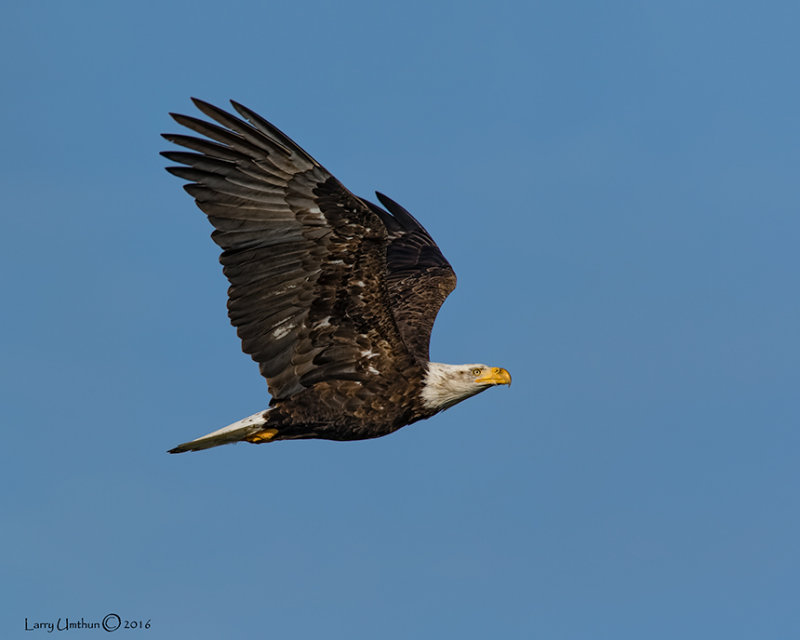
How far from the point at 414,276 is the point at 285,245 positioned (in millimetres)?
4705

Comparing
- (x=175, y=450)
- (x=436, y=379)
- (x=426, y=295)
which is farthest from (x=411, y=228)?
(x=175, y=450)

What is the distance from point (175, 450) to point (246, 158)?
3095mm

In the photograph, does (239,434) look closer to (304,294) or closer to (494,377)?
(304,294)

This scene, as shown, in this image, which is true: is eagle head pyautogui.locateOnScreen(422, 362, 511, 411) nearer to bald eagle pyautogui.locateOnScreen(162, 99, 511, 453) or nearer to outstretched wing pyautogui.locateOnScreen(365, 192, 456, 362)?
bald eagle pyautogui.locateOnScreen(162, 99, 511, 453)

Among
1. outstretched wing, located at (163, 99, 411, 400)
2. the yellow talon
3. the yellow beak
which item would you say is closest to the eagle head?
the yellow beak

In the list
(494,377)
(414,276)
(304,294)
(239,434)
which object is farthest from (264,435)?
(414,276)

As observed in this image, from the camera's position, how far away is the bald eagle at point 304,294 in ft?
39.7

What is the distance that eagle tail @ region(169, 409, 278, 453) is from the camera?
1283 cm

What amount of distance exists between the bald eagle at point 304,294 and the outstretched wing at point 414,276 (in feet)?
5.50

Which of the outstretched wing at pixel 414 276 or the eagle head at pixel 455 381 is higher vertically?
the outstretched wing at pixel 414 276

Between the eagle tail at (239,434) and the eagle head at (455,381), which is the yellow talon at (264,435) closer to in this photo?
the eagle tail at (239,434)

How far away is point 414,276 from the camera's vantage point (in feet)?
55.2

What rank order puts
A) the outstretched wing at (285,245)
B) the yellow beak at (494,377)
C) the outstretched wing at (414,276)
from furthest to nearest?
the outstretched wing at (414,276) < the yellow beak at (494,377) < the outstretched wing at (285,245)

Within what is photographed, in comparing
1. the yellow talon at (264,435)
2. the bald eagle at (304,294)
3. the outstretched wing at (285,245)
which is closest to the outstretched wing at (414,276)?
the bald eagle at (304,294)
